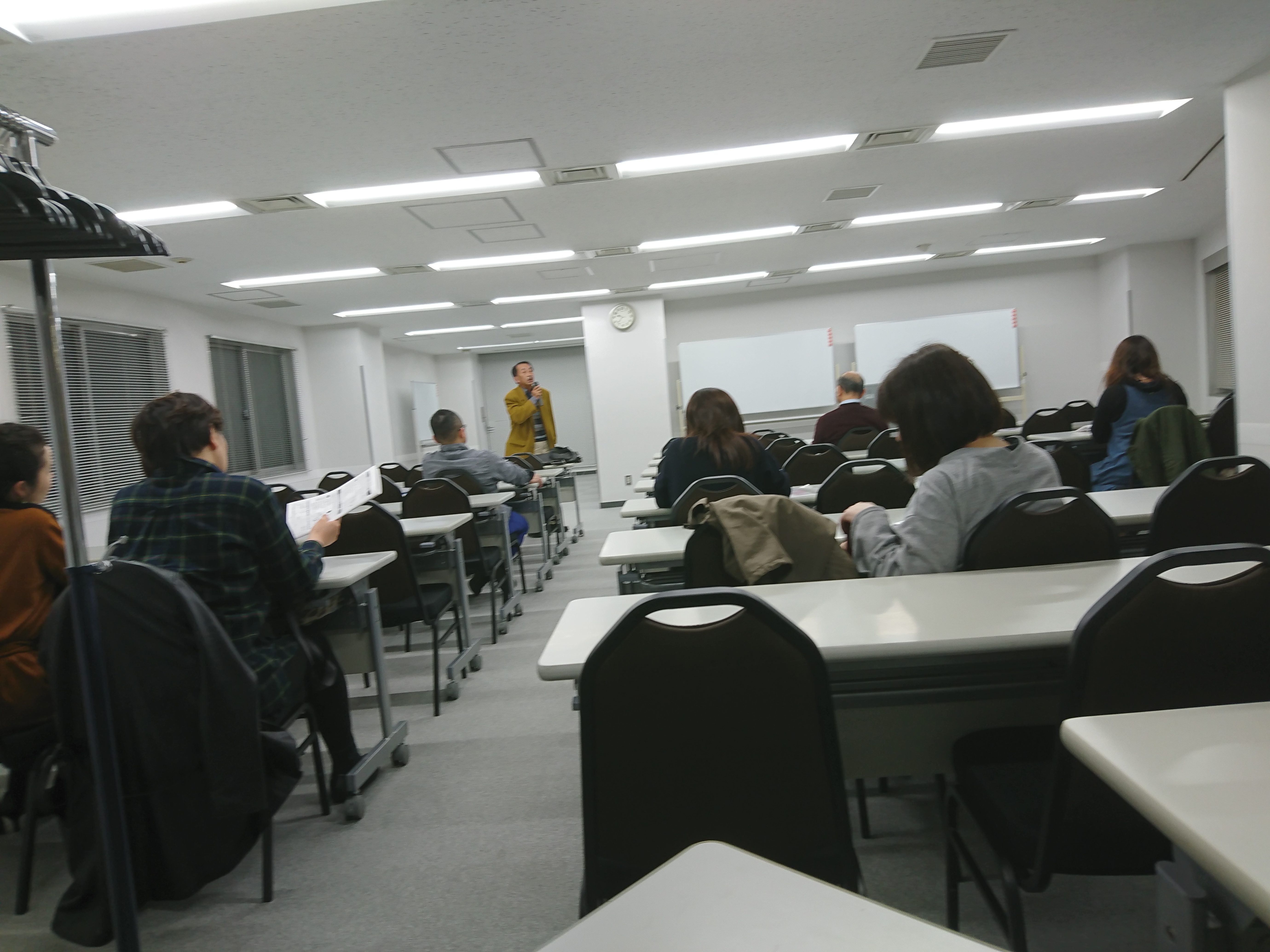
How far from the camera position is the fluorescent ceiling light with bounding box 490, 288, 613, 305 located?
8492mm

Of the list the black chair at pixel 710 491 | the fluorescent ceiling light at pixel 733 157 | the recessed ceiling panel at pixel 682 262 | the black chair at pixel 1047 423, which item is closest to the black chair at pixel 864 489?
the black chair at pixel 710 491

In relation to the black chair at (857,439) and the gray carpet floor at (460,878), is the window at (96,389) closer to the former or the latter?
the gray carpet floor at (460,878)

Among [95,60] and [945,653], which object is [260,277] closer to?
[95,60]

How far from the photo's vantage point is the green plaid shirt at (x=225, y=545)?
1.96 m

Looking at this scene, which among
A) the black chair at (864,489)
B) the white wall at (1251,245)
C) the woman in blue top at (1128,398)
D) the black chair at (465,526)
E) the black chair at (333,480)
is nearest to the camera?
the black chair at (864,489)

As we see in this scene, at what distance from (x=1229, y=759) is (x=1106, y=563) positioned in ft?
3.37

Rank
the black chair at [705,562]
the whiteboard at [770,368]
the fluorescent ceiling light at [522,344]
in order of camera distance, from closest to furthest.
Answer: the black chair at [705,562], the whiteboard at [770,368], the fluorescent ceiling light at [522,344]

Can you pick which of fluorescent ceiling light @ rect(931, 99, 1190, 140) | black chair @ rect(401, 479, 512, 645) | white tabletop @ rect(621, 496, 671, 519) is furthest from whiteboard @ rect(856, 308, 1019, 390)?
black chair @ rect(401, 479, 512, 645)

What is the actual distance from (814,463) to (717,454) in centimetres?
160

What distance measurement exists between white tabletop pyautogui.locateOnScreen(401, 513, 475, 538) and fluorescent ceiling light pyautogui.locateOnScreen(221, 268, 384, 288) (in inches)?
138

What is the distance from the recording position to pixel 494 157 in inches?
154

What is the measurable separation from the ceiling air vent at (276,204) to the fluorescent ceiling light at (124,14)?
1.75 m

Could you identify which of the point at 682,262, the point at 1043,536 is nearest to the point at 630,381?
the point at 682,262

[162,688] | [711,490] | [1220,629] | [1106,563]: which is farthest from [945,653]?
[162,688]
